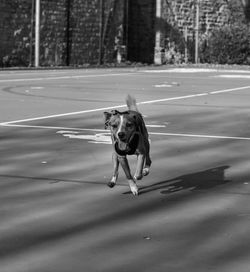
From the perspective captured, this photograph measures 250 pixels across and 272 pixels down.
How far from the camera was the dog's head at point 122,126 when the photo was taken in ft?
22.8

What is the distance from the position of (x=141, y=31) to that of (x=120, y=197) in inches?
1433

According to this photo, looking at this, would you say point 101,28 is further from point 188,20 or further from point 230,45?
point 230,45

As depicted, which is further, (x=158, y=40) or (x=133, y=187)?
(x=158, y=40)

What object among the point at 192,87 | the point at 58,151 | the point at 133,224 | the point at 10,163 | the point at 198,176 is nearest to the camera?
the point at 133,224

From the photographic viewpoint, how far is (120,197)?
7410 millimetres

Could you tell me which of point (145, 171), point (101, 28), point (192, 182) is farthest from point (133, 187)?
point (101, 28)

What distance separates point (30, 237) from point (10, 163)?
3.32m

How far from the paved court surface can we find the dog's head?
0.51 meters

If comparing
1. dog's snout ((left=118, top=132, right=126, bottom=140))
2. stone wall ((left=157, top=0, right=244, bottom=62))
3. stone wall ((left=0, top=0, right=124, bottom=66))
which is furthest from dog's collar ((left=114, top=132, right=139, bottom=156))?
stone wall ((left=157, top=0, right=244, bottom=62))

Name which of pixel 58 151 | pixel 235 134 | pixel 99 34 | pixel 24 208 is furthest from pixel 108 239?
pixel 99 34

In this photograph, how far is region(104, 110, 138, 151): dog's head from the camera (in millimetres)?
6953

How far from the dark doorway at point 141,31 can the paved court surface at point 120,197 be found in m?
27.9

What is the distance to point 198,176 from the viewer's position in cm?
855

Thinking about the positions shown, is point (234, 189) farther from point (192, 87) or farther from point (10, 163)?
point (192, 87)
